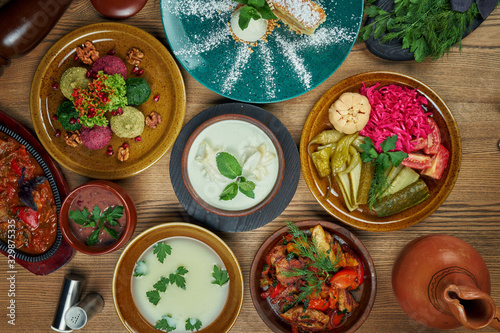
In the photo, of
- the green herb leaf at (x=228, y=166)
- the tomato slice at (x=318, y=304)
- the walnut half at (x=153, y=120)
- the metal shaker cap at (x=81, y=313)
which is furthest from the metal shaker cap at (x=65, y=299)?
the tomato slice at (x=318, y=304)

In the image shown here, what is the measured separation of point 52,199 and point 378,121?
1764mm

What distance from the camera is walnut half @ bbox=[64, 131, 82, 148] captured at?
70.8 inches

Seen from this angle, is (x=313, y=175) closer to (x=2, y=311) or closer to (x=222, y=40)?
(x=222, y=40)

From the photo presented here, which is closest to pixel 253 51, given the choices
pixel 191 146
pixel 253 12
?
pixel 253 12

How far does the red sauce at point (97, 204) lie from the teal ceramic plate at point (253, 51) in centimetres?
76

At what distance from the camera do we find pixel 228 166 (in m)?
1.61

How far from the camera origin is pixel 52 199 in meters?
1.82

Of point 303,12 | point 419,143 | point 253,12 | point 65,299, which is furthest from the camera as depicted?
point 65,299

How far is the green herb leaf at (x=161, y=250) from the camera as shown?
Result: 177cm

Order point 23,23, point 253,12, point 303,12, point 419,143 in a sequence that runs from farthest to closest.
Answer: point 419,143 → point 303,12 → point 253,12 → point 23,23

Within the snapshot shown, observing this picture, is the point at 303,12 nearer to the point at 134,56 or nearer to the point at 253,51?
the point at 253,51

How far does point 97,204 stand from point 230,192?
70cm

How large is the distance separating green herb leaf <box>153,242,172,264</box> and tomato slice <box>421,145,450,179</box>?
54.9 inches

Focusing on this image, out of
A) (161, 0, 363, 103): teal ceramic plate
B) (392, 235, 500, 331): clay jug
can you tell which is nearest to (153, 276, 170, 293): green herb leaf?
(161, 0, 363, 103): teal ceramic plate
